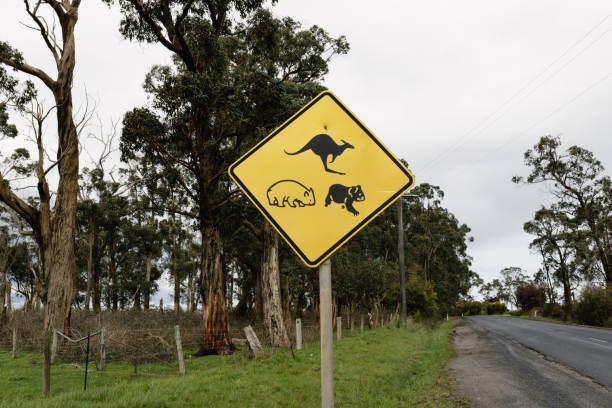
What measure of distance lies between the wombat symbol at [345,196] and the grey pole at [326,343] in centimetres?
34

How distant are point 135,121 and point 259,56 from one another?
6822mm

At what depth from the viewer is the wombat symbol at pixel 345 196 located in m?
2.23

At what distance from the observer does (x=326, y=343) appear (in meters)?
A: 2.12

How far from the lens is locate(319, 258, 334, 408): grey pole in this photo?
208 cm

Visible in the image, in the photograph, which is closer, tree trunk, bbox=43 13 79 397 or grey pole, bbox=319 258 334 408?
grey pole, bbox=319 258 334 408

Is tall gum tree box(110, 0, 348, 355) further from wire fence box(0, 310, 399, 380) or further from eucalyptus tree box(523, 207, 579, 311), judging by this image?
eucalyptus tree box(523, 207, 579, 311)

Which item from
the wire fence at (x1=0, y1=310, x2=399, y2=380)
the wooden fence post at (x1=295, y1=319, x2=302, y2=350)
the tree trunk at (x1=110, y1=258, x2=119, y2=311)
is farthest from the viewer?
the tree trunk at (x1=110, y1=258, x2=119, y2=311)

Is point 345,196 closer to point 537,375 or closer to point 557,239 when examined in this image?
point 537,375

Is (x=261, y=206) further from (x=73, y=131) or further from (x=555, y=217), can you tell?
(x=555, y=217)

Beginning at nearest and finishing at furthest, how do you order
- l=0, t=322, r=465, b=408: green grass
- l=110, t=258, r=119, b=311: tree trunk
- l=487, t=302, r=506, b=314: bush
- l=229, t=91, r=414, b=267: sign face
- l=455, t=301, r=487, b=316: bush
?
l=229, t=91, r=414, b=267: sign face < l=0, t=322, r=465, b=408: green grass < l=110, t=258, r=119, b=311: tree trunk < l=487, t=302, r=506, b=314: bush < l=455, t=301, r=487, b=316: bush

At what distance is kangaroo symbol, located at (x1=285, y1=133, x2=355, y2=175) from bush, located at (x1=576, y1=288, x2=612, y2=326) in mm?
27294

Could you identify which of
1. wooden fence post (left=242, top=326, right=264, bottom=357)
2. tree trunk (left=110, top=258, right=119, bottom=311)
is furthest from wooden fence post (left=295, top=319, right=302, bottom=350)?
tree trunk (left=110, top=258, right=119, bottom=311)

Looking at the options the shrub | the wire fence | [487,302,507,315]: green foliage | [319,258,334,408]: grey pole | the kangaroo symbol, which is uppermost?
the kangaroo symbol

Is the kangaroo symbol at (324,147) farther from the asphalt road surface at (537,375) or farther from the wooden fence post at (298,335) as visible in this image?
the wooden fence post at (298,335)
